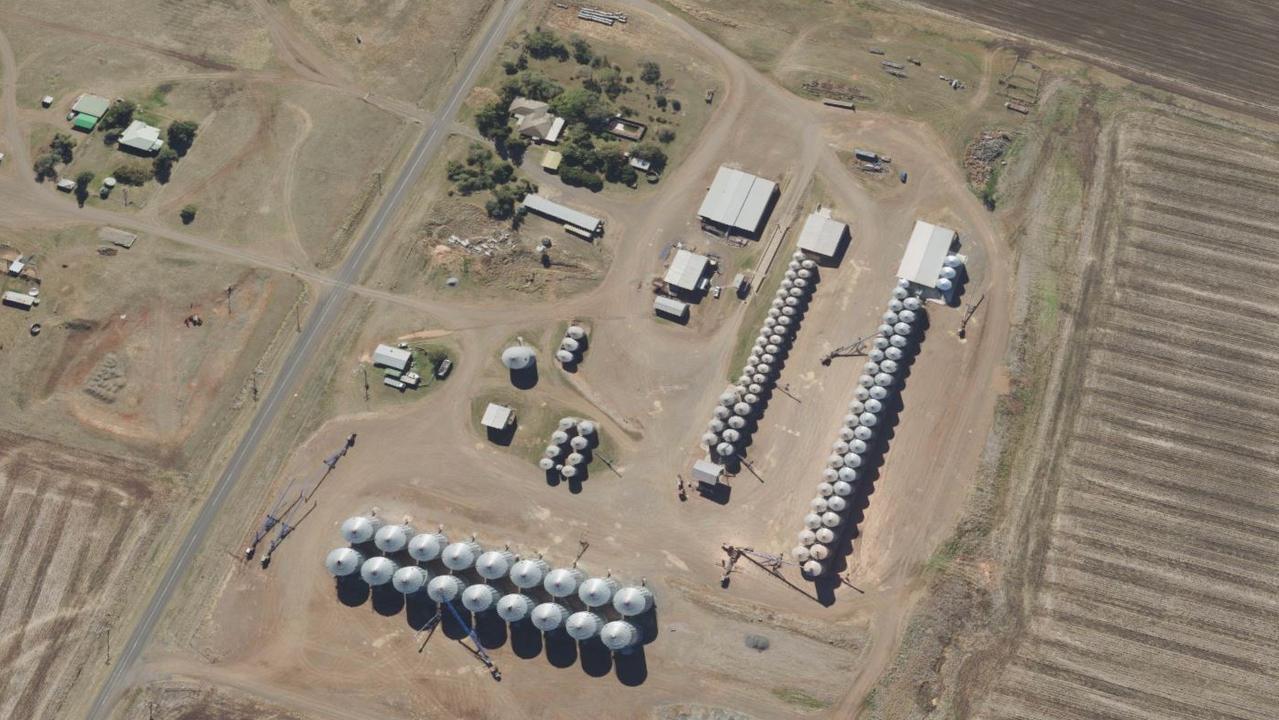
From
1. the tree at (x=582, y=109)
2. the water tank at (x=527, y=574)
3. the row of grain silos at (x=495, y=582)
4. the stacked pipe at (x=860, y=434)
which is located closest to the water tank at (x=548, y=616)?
the row of grain silos at (x=495, y=582)

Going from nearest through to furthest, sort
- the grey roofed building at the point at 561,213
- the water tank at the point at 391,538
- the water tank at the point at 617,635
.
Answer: the water tank at the point at 617,635
the water tank at the point at 391,538
the grey roofed building at the point at 561,213

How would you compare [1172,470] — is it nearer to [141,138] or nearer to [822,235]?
[822,235]

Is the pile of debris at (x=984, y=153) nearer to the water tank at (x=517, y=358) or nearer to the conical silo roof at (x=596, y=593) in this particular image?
the water tank at (x=517, y=358)

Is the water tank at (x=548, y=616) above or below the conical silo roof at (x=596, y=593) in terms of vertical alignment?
below

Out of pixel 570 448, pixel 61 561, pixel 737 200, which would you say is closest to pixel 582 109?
pixel 737 200

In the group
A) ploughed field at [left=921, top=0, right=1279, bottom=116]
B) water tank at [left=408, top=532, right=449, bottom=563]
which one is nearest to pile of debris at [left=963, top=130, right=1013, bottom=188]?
ploughed field at [left=921, top=0, right=1279, bottom=116]

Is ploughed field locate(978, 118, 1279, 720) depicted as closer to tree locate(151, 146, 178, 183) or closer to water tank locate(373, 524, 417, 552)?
water tank locate(373, 524, 417, 552)
